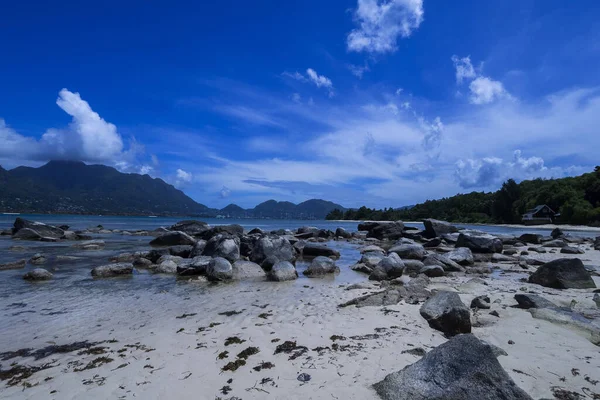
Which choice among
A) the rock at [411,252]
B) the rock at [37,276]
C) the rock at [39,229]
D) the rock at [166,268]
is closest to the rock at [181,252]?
the rock at [166,268]

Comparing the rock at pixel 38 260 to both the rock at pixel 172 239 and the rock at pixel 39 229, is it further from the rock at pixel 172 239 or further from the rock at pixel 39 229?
the rock at pixel 39 229

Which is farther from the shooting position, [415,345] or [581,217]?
[581,217]

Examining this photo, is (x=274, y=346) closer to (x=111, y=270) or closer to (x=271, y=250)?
(x=111, y=270)

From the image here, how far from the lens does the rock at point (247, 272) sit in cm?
1133

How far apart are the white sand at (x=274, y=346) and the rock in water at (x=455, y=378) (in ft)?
1.28

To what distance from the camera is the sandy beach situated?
151 inches

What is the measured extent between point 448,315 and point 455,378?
2527 millimetres

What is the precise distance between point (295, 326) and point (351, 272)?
7.29m

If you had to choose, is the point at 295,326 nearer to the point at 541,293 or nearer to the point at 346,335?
the point at 346,335

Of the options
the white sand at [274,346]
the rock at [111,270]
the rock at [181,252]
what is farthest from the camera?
the rock at [181,252]

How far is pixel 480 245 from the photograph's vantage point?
63.5 feet

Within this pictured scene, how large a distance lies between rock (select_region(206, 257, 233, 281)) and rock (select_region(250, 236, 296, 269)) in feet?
8.94

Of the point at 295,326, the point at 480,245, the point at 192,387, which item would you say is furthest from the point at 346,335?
the point at 480,245

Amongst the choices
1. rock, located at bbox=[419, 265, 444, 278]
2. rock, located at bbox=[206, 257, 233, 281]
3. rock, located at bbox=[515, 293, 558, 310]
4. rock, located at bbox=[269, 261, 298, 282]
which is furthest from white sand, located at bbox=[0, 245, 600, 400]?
rock, located at bbox=[419, 265, 444, 278]
